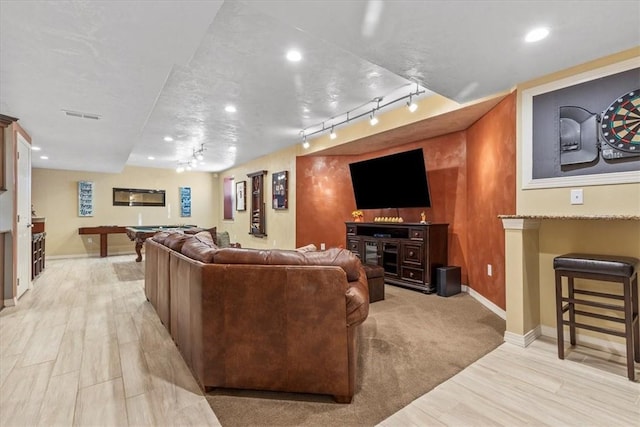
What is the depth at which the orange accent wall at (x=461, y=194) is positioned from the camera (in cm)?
320

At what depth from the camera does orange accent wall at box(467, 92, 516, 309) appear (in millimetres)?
3000

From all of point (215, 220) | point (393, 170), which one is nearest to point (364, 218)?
point (393, 170)

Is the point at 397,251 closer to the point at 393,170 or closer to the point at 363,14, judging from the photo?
the point at 393,170

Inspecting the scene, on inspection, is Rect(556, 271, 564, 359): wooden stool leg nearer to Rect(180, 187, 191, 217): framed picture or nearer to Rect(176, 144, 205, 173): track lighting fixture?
Rect(176, 144, 205, 173): track lighting fixture

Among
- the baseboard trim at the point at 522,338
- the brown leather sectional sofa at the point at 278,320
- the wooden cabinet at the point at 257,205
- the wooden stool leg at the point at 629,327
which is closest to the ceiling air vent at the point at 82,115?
the brown leather sectional sofa at the point at 278,320

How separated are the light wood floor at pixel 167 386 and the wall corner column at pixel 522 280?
0.12m

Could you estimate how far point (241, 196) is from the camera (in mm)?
8602

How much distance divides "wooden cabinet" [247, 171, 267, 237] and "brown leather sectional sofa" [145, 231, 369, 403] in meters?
5.59

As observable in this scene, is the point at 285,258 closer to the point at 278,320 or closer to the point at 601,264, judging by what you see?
the point at 278,320

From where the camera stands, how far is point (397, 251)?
4.57 m

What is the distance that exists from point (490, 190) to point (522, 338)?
162 cm

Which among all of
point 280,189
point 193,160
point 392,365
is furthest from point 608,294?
point 193,160

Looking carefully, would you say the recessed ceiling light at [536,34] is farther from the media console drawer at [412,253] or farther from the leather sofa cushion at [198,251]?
the media console drawer at [412,253]

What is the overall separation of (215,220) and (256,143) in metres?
4.74
